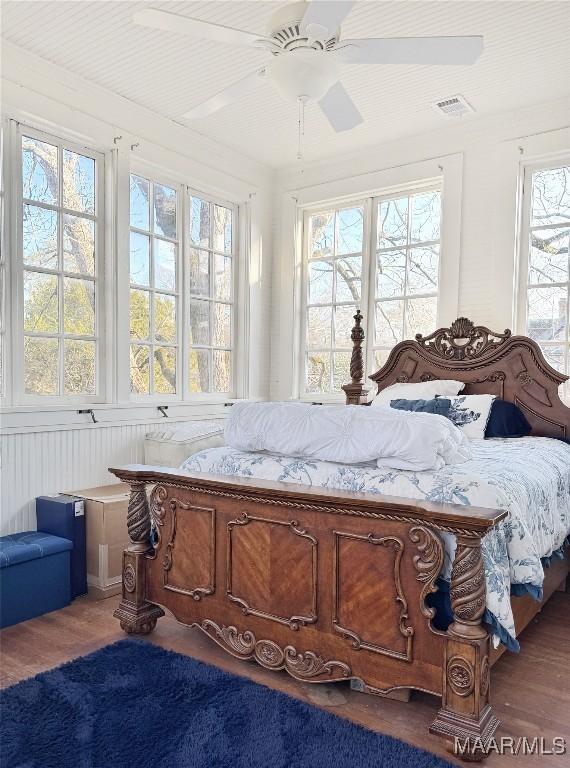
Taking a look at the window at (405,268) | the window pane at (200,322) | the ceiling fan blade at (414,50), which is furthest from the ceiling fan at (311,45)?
the window pane at (200,322)

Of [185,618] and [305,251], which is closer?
[185,618]

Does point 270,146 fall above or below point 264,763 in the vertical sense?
above

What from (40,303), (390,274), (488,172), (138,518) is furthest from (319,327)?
(138,518)

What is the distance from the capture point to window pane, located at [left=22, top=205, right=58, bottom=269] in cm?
362

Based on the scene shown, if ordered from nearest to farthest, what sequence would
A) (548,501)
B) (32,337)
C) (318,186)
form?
(548,501)
(32,337)
(318,186)

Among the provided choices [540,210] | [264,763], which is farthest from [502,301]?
[264,763]

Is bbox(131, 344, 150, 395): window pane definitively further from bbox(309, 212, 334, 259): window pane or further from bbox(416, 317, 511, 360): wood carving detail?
bbox(416, 317, 511, 360): wood carving detail

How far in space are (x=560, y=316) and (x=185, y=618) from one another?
3230 millimetres

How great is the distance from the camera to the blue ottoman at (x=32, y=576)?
2930 mm

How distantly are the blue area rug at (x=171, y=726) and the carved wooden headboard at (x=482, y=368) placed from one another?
100 inches

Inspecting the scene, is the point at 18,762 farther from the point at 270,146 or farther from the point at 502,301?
the point at 270,146

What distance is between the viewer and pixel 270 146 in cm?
496

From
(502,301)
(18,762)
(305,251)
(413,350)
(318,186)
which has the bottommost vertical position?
(18,762)

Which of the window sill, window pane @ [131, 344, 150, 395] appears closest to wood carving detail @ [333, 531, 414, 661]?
the window sill
